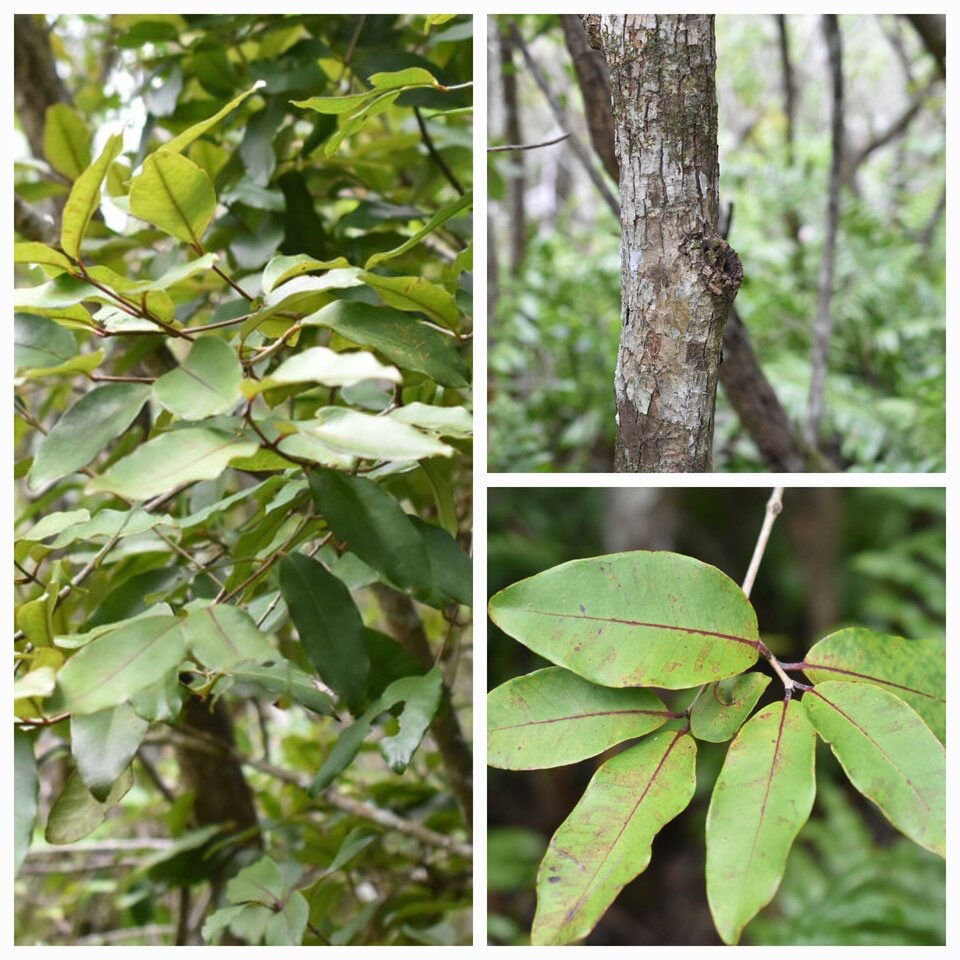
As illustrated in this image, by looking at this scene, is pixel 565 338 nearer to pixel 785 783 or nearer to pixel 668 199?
pixel 668 199

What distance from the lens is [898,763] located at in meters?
0.46

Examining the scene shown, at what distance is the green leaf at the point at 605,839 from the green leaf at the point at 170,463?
Answer: 0.23 m

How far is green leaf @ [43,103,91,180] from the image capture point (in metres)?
0.86

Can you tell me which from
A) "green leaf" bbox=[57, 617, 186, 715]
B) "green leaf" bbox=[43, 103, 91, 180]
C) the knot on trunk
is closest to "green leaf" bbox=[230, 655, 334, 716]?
"green leaf" bbox=[57, 617, 186, 715]

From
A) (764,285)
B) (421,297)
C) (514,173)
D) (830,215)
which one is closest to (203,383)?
(421,297)

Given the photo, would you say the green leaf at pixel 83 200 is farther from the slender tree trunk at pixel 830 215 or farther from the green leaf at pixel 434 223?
the slender tree trunk at pixel 830 215

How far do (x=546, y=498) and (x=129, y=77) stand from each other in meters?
0.83

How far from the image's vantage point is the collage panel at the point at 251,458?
0.46 m

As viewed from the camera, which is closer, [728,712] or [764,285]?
[728,712]

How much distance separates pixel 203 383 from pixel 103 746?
0.19 m

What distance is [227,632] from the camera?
45 centimetres

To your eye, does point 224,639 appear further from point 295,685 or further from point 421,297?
point 421,297

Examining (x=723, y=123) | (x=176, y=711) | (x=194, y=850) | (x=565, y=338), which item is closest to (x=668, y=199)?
(x=176, y=711)

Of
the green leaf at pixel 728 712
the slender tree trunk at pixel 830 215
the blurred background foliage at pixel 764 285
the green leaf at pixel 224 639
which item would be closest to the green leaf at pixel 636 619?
the green leaf at pixel 728 712
